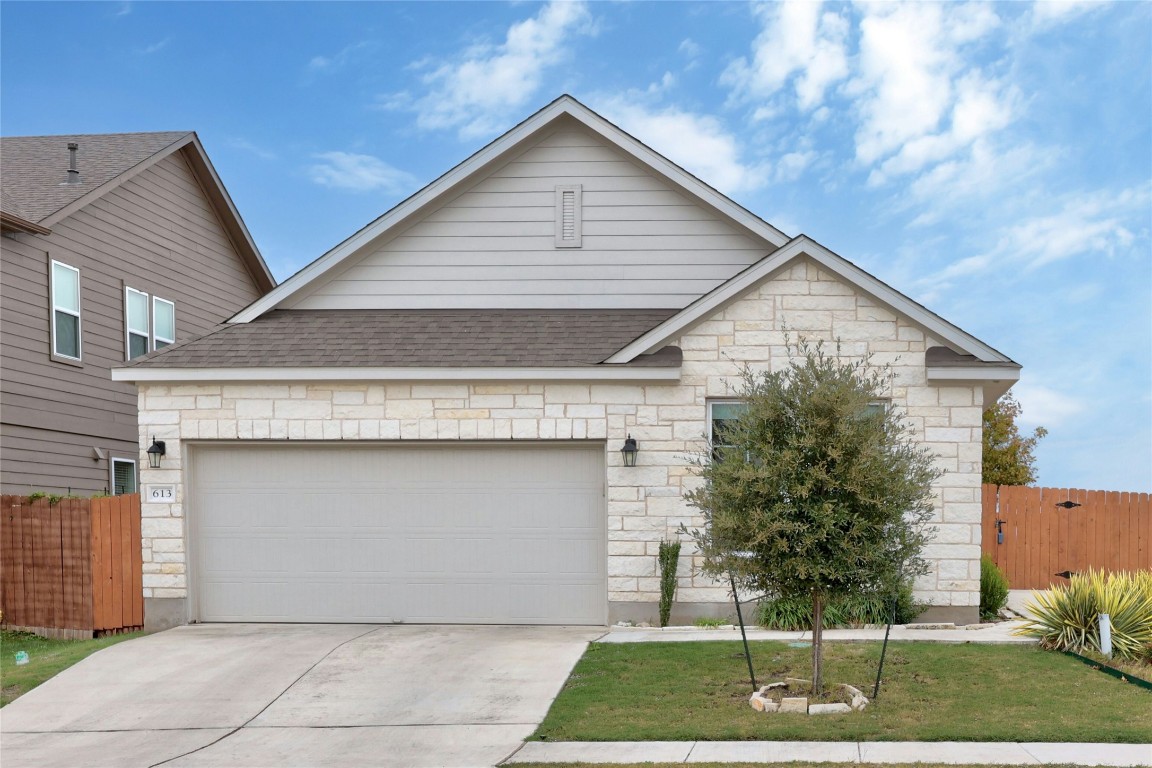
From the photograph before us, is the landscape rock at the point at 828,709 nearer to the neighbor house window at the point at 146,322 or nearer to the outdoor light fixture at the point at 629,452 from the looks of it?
the outdoor light fixture at the point at 629,452

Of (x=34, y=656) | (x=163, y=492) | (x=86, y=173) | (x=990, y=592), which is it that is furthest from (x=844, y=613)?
(x=86, y=173)

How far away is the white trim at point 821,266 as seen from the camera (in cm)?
1270

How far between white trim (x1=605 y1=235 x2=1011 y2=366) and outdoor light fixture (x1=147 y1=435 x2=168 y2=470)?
19.1 feet

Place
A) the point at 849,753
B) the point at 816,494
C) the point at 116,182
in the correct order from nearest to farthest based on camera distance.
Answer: the point at 849,753 < the point at 816,494 < the point at 116,182

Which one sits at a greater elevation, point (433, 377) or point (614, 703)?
point (433, 377)

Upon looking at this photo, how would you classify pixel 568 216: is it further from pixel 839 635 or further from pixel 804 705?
pixel 804 705

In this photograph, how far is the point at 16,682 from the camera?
1100 cm

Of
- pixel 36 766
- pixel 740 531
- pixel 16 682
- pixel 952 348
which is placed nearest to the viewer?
pixel 36 766

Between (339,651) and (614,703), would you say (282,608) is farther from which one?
(614,703)

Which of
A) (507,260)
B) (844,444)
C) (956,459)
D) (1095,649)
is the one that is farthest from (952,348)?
(507,260)

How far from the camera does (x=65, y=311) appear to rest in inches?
704

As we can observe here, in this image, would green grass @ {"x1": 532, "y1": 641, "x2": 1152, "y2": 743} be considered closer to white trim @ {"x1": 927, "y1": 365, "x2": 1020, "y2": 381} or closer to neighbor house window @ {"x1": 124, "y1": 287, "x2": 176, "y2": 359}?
white trim @ {"x1": 927, "y1": 365, "x2": 1020, "y2": 381}

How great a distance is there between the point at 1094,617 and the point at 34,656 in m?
12.3

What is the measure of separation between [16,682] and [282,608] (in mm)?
3342
